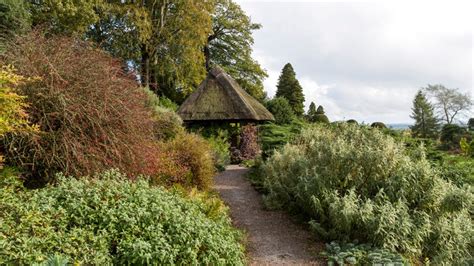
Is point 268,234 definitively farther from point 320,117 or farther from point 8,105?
point 320,117

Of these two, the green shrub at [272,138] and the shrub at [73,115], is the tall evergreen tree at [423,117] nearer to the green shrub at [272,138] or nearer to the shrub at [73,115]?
the green shrub at [272,138]

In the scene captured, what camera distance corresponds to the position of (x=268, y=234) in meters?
6.39

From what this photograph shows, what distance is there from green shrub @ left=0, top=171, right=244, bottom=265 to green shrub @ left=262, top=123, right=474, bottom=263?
2061 mm

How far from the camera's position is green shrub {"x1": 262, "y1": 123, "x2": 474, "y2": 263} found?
5.47 meters

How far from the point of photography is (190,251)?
395 centimetres

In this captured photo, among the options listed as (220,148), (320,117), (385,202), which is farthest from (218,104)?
(320,117)

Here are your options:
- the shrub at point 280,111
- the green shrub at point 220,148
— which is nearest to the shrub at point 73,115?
the green shrub at point 220,148

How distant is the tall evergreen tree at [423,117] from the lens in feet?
130

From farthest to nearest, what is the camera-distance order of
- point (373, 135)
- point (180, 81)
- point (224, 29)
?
point (224, 29)
point (180, 81)
point (373, 135)

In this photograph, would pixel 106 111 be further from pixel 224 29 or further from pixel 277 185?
pixel 224 29

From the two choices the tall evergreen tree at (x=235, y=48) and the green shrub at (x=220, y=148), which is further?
the tall evergreen tree at (x=235, y=48)

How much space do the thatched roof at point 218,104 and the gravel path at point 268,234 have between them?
597 centimetres

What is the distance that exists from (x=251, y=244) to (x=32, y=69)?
4.72 meters

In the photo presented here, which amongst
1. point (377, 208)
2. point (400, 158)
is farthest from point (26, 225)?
point (400, 158)
